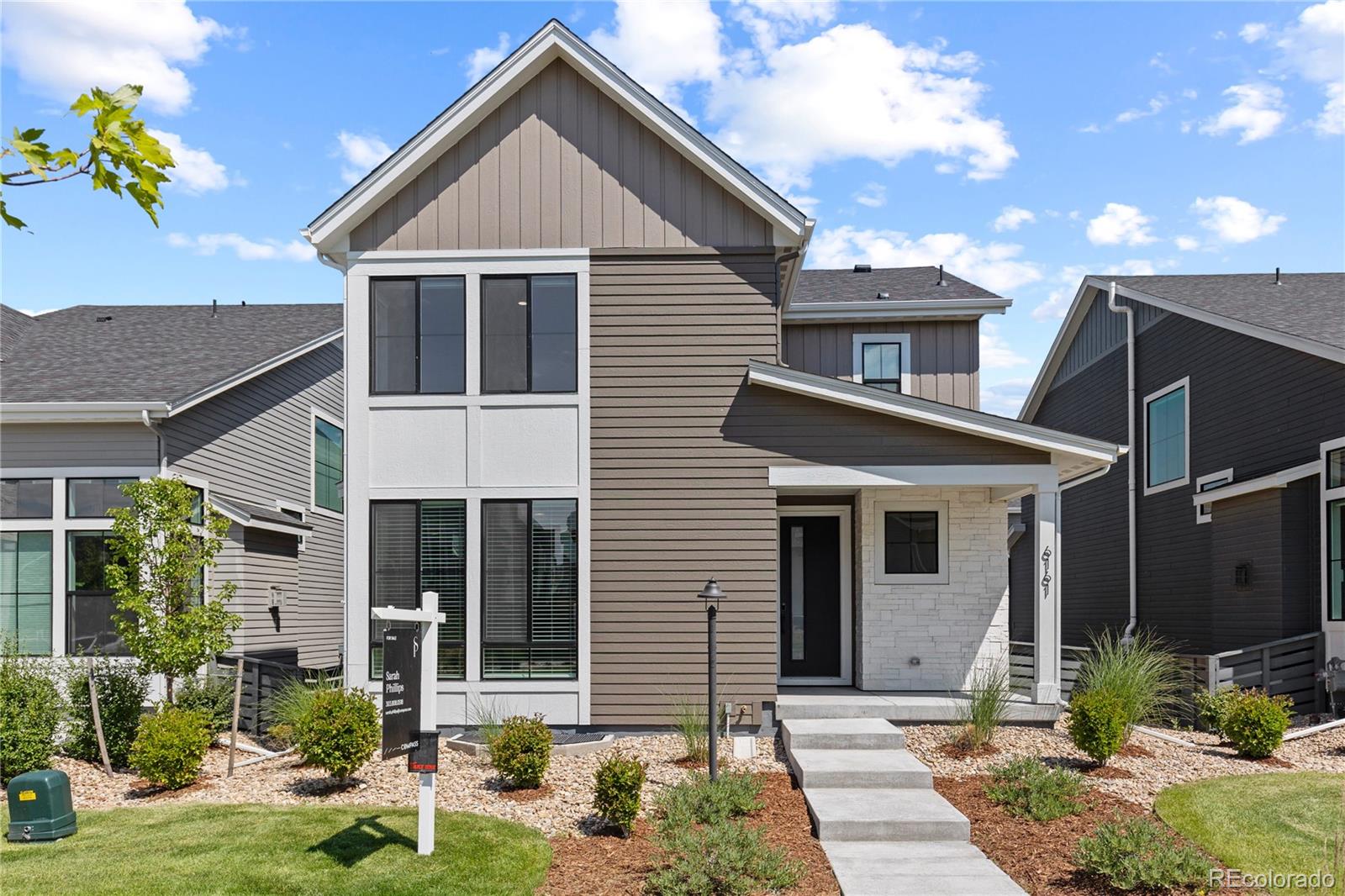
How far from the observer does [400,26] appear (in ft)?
34.5

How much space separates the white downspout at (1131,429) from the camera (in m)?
17.4

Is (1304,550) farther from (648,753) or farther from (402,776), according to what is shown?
(402,776)

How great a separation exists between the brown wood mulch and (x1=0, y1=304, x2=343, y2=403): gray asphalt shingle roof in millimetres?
8128

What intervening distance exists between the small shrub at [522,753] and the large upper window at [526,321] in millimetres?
4197

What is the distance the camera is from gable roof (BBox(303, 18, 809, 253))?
11.2 metres

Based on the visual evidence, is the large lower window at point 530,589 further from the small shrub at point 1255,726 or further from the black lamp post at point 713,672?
the small shrub at point 1255,726

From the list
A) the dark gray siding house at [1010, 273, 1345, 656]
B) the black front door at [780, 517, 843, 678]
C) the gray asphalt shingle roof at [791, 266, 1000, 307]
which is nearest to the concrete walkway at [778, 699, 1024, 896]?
the black front door at [780, 517, 843, 678]

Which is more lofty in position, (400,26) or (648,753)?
(400,26)

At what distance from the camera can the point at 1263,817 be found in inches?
309

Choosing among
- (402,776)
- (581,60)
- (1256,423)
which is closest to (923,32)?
(581,60)

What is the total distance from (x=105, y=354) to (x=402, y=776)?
8.76m

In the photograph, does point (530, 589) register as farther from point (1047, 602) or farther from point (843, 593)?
point (1047, 602)

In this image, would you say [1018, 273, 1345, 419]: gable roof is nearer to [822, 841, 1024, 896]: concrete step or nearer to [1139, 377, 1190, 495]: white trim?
[1139, 377, 1190, 495]: white trim

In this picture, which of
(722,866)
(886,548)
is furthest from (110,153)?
(886,548)
